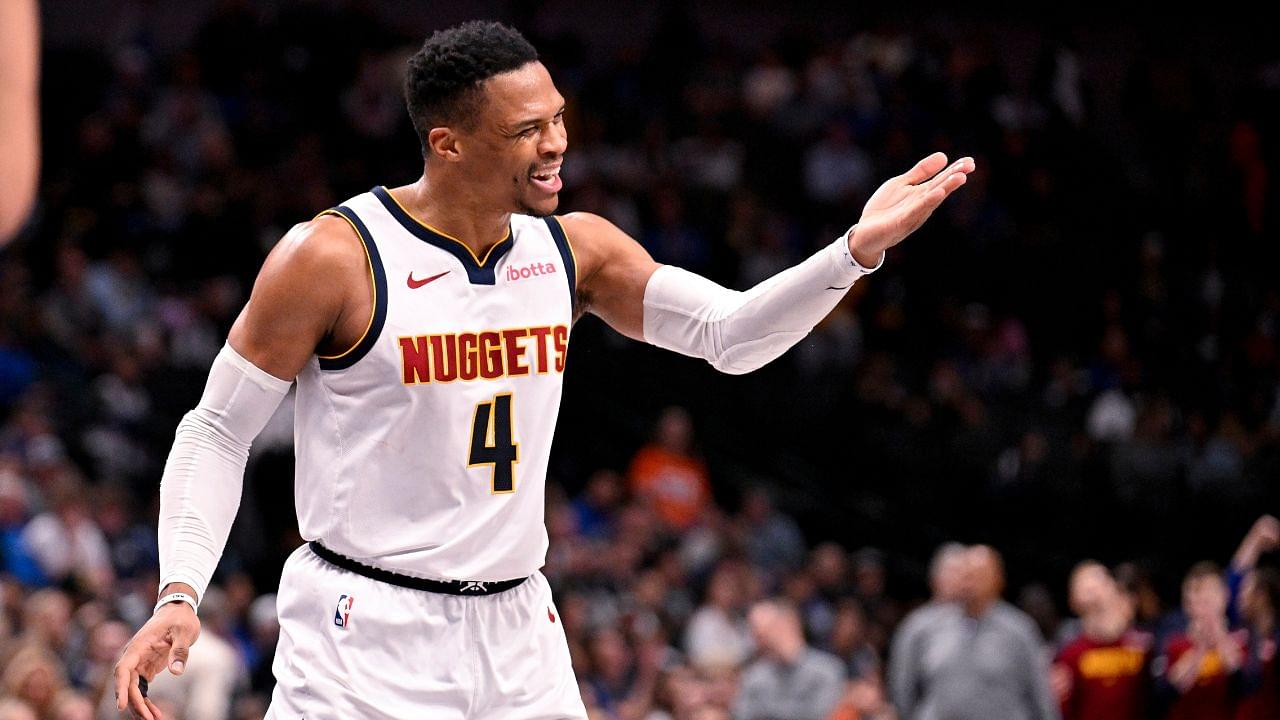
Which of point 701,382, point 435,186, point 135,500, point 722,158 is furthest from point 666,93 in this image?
point 435,186

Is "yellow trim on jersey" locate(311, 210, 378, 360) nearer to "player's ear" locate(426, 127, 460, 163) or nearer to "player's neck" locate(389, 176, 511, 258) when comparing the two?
"player's neck" locate(389, 176, 511, 258)

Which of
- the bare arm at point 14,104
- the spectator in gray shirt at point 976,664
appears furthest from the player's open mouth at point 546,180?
the spectator in gray shirt at point 976,664

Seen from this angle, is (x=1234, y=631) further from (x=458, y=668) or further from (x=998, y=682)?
(x=458, y=668)

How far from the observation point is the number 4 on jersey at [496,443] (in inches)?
161

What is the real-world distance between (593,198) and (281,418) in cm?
363

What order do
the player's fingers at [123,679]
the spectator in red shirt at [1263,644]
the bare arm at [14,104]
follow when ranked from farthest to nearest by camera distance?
1. the spectator in red shirt at [1263,644]
2. the player's fingers at [123,679]
3. the bare arm at [14,104]

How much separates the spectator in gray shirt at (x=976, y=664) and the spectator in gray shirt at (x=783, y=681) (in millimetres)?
509

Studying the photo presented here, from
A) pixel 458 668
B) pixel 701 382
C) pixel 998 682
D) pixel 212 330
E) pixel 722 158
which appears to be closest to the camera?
pixel 458 668

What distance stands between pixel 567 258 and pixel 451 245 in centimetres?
32

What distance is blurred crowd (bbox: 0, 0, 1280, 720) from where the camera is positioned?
10438 mm

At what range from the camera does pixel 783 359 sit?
1482cm

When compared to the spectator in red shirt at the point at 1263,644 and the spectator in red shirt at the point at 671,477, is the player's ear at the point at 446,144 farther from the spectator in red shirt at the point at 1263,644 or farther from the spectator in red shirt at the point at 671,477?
the spectator in red shirt at the point at 671,477

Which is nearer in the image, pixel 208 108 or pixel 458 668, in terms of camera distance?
pixel 458 668

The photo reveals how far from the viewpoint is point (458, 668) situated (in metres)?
4.02
